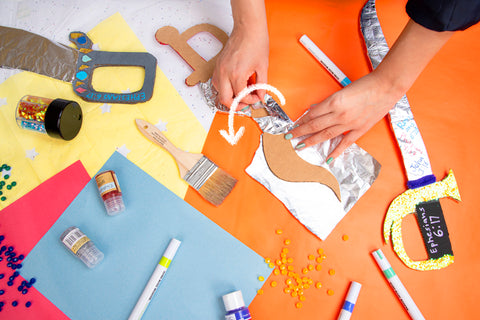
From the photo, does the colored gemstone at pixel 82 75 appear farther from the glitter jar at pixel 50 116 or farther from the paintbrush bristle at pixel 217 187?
the paintbrush bristle at pixel 217 187

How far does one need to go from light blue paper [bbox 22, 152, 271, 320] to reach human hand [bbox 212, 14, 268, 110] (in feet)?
1.08

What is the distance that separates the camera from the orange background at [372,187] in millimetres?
754

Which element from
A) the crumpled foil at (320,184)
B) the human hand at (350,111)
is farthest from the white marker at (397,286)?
the human hand at (350,111)

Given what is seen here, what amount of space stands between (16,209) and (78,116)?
29 centimetres

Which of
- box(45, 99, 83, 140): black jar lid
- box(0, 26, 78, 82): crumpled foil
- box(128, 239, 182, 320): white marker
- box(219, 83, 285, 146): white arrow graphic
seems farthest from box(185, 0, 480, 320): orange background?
box(0, 26, 78, 82): crumpled foil

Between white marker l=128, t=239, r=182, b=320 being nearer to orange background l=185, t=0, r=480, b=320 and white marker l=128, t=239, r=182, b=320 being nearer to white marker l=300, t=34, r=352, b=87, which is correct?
orange background l=185, t=0, r=480, b=320

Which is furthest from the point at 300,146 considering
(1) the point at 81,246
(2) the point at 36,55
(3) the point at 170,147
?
(2) the point at 36,55

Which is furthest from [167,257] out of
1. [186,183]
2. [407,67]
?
[407,67]

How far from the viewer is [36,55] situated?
0.92m

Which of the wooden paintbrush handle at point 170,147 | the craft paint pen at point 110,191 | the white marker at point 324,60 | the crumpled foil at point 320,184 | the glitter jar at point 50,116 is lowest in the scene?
the craft paint pen at point 110,191

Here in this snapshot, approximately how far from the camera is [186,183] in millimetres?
837

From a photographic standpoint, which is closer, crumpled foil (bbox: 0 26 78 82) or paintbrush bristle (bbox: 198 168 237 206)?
paintbrush bristle (bbox: 198 168 237 206)

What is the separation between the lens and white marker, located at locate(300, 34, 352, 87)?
0.91 meters

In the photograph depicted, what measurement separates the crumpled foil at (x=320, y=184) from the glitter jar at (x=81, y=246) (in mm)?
435
